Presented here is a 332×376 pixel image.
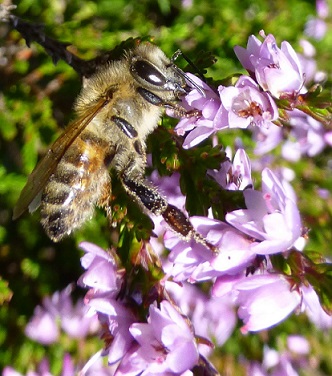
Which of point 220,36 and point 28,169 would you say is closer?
point 28,169

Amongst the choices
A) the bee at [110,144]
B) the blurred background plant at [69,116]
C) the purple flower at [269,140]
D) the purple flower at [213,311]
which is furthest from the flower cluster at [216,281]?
the purple flower at [213,311]

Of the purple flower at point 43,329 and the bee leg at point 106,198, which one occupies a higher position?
the bee leg at point 106,198

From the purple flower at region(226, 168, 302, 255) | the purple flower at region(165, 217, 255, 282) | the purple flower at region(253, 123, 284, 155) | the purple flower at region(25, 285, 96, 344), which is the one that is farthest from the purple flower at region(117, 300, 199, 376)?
the purple flower at region(253, 123, 284, 155)

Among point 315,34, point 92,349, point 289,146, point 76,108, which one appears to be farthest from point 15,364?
point 315,34

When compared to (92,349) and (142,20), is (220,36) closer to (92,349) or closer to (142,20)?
(142,20)

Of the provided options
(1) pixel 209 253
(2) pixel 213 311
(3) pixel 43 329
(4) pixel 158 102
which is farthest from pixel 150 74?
(2) pixel 213 311

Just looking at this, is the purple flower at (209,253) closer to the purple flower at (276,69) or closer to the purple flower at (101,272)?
the purple flower at (101,272)

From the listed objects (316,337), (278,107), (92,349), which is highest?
(278,107)

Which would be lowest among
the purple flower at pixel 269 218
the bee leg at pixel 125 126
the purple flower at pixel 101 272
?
the purple flower at pixel 101 272
